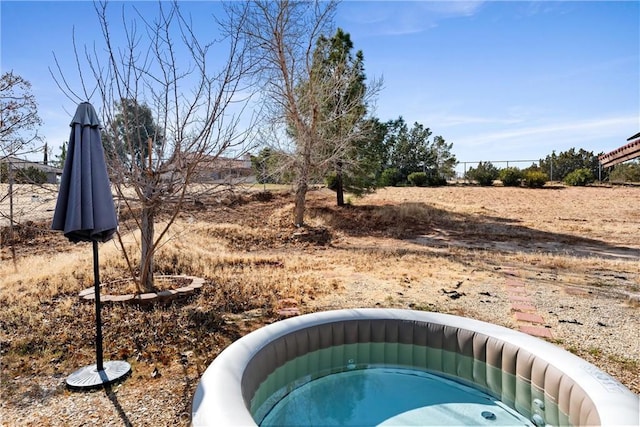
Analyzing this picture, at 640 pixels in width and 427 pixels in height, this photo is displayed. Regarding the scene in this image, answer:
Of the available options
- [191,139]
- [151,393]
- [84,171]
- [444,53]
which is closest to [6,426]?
[151,393]

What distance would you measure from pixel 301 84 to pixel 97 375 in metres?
10.4

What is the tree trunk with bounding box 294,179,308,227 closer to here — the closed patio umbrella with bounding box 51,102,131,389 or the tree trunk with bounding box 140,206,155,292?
the tree trunk with bounding box 140,206,155,292

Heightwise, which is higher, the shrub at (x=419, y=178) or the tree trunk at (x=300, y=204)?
the shrub at (x=419, y=178)

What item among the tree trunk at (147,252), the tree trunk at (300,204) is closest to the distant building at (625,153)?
the tree trunk at (147,252)

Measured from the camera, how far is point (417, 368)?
414 centimetres

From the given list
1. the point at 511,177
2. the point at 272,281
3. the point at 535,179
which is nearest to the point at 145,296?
the point at 272,281

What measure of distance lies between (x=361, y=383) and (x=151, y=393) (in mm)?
2052

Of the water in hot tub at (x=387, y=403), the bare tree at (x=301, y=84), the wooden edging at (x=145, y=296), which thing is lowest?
the water in hot tub at (x=387, y=403)

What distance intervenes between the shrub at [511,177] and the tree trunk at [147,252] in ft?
73.7

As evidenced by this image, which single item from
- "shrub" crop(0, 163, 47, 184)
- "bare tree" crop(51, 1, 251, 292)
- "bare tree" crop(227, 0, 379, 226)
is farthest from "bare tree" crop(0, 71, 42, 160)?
"bare tree" crop(227, 0, 379, 226)

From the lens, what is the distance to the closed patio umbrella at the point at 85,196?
3061 mm

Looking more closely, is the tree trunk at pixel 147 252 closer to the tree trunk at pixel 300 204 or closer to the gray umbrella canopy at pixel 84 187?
the gray umbrella canopy at pixel 84 187

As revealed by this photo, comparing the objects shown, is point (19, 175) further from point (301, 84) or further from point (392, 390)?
point (301, 84)

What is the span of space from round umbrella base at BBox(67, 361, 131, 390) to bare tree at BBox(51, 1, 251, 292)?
1890 millimetres
